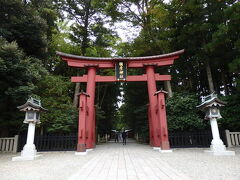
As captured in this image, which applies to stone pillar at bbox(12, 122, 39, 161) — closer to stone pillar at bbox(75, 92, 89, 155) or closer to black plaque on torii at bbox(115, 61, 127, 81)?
stone pillar at bbox(75, 92, 89, 155)

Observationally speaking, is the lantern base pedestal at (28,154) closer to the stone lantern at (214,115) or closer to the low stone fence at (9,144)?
the low stone fence at (9,144)

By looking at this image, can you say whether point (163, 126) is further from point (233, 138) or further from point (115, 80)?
point (233, 138)

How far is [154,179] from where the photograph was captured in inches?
140

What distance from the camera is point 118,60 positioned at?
11.3 m

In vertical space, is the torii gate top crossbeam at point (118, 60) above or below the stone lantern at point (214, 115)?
above

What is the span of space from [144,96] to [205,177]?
13.3 meters

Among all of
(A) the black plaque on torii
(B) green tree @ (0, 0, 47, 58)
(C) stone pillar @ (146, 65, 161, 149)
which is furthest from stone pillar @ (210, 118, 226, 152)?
Result: (B) green tree @ (0, 0, 47, 58)

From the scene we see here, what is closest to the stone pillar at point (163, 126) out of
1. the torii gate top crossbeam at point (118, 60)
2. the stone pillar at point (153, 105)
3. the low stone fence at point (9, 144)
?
the stone pillar at point (153, 105)

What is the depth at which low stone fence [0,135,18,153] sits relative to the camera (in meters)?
9.48

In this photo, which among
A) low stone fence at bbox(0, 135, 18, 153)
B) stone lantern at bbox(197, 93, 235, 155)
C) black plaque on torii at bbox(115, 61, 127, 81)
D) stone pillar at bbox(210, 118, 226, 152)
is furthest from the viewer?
black plaque on torii at bbox(115, 61, 127, 81)

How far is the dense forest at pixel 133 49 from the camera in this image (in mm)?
9523

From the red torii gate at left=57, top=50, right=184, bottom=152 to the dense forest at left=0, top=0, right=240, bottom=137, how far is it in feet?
4.60

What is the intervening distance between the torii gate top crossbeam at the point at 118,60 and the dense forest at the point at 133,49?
6.48 feet

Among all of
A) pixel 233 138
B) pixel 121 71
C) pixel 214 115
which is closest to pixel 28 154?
pixel 121 71
